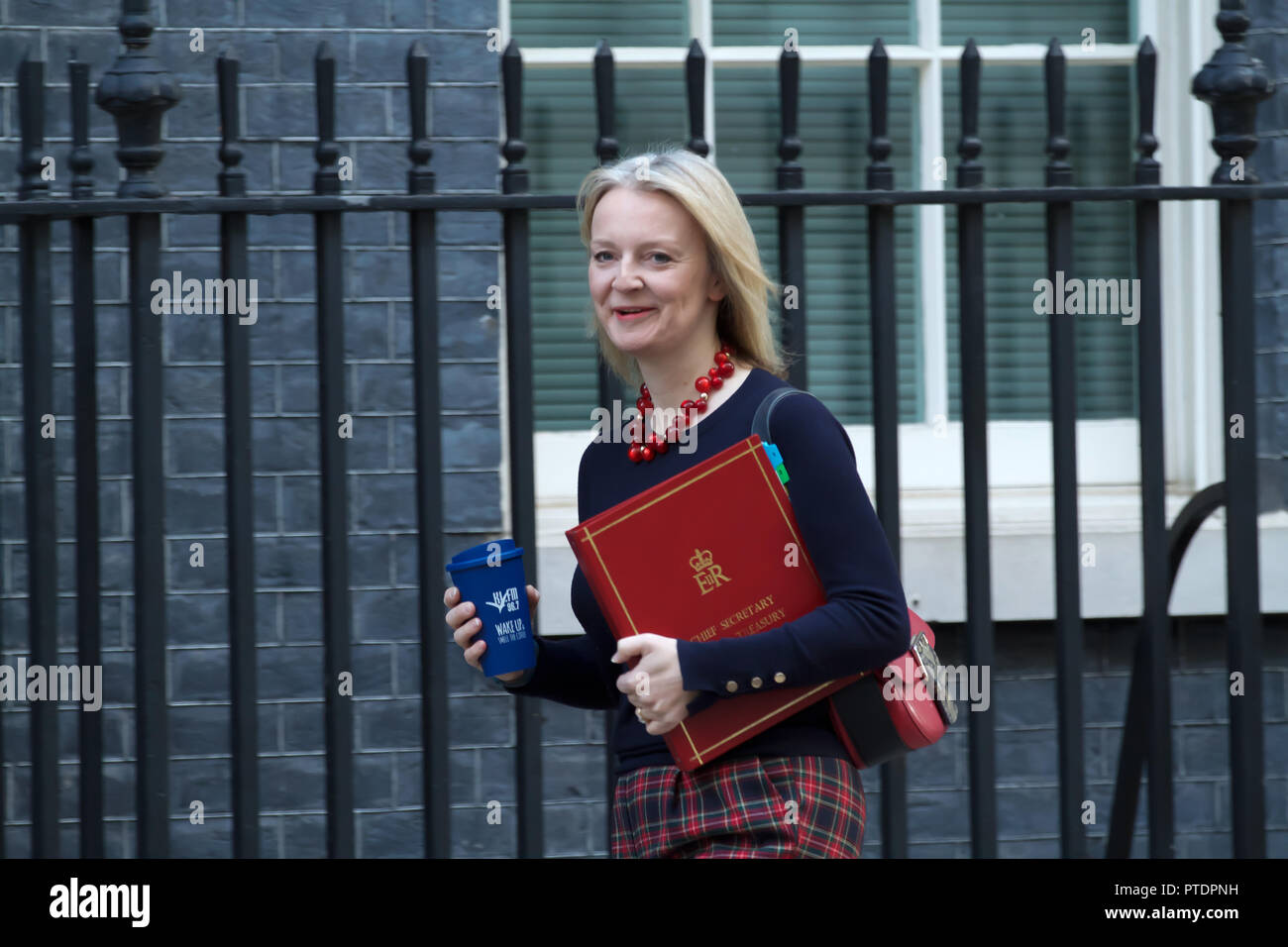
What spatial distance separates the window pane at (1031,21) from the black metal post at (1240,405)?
1954mm

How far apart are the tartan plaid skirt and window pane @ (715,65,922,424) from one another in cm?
271

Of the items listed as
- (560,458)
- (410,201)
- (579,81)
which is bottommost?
(560,458)

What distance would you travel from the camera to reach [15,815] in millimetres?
4391

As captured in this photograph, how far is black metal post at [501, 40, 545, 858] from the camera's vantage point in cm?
285

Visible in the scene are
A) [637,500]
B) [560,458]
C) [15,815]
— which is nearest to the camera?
[637,500]

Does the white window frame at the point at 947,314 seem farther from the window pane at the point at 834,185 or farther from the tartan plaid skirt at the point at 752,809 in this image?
the tartan plaid skirt at the point at 752,809

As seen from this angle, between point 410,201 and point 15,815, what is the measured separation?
2.67 m

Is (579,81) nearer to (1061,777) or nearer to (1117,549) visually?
(1117,549)

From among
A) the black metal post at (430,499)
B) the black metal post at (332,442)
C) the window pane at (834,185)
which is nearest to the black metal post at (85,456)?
the black metal post at (332,442)

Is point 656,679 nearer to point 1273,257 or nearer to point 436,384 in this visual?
point 436,384

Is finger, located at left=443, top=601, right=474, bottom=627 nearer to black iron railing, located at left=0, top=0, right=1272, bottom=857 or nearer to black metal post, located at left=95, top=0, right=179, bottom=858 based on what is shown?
black iron railing, located at left=0, top=0, right=1272, bottom=857

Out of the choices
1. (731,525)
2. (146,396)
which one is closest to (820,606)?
(731,525)

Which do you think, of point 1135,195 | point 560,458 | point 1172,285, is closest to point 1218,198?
point 1135,195

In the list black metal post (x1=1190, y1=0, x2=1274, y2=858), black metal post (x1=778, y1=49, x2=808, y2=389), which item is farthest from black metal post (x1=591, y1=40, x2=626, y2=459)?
black metal post (x1=1190, y1=0, x2=1274, y2=858)
